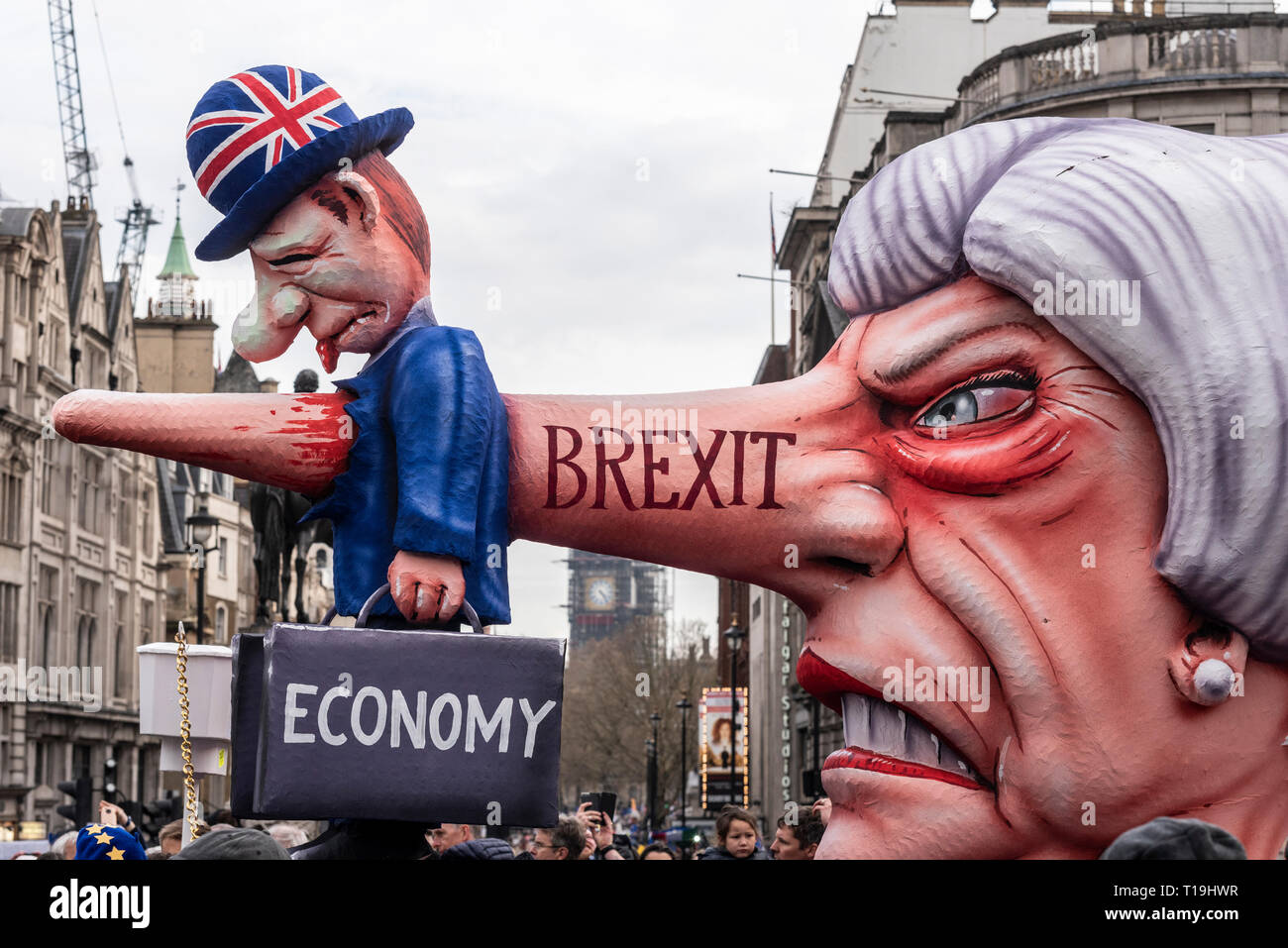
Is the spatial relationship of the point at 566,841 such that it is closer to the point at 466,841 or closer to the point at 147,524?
the point at 466,841

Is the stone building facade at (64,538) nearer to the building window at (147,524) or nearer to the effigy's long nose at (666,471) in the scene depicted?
the building window at (147,524)

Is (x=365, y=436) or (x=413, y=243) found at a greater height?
(x=413, y=243)

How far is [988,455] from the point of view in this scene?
5.61 m

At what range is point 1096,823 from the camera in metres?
5.45

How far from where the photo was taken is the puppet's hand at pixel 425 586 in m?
5.23

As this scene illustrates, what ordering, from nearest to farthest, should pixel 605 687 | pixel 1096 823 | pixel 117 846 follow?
1. pixel 117 846
2. pixel 1096 823
3. pixel 605 687

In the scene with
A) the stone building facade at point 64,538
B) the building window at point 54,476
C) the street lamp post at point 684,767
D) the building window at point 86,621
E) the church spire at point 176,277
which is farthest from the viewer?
the church spire at point 176,277

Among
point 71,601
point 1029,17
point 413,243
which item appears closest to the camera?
point 413,243

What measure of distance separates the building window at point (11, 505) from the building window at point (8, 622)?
1066mm

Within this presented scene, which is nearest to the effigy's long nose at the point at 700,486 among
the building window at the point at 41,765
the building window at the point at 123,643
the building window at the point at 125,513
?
the building window at the point at 41,765

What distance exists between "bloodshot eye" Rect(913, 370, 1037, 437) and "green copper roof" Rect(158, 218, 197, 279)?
2438 inches
